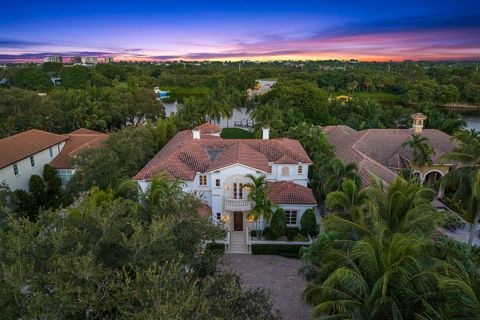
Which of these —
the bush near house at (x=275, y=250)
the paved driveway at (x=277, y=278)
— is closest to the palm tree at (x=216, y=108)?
the bush near house at (x=275, y=250)

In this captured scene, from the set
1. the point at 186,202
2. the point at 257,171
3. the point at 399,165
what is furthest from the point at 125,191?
the point at 399,165

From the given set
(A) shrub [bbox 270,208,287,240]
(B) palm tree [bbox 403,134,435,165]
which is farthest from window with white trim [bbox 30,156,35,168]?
(B) palm tree [bbox 403,134,435,165]

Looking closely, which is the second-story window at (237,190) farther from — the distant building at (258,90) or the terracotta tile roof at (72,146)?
the distant building at (258,90)

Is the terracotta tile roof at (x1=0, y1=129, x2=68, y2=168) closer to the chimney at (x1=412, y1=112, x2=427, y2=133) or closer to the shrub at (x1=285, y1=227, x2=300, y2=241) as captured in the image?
the shrub at (x1=285, y1=227, x2=300, y2=241)

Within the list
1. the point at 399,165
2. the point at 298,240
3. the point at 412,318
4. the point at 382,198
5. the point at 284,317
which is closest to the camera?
the point at 412,318

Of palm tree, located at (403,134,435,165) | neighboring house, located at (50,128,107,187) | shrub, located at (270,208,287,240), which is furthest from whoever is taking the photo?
neighboring house, located at (50,128,107,187)

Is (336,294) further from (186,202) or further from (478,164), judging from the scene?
(478,164)

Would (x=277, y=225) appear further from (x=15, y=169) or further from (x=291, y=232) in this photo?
(x=15, y=169)
